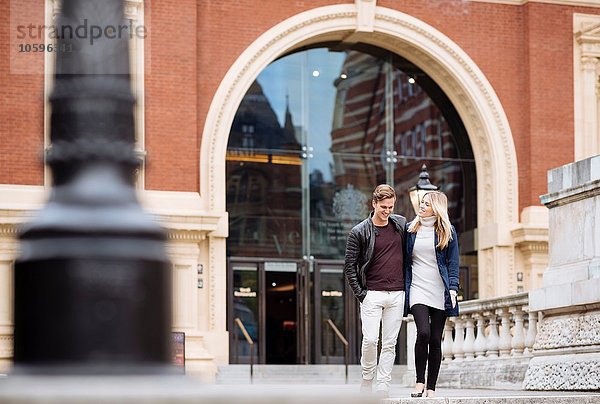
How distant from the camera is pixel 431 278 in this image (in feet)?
33.6

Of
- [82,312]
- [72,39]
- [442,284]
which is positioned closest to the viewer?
[82,312]

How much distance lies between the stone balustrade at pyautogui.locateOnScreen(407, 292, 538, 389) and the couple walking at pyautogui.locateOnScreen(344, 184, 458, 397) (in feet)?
9.89

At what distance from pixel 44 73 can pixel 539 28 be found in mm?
10971

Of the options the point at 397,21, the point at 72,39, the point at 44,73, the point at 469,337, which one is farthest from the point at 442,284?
the point at 397,21

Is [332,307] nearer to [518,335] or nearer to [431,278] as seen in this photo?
[518,335]

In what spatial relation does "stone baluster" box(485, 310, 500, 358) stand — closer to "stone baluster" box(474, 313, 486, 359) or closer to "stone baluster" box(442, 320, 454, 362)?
"stone baluster" box(474, 313, 486, 359)

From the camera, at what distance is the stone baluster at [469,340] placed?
1534 centimetres

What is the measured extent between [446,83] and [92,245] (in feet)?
84.0

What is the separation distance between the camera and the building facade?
2545 centimetres

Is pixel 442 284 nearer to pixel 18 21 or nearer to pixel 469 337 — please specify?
pixel 469 337

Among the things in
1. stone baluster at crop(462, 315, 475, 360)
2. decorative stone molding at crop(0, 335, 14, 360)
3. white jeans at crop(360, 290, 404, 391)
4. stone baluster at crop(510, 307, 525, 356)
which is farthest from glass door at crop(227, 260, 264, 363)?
white jeans at crop(360, 290, 404, 391)

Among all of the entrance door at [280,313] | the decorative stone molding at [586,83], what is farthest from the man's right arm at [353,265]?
the decorative stone molding at [586,83]

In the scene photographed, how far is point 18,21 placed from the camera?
24812 mm

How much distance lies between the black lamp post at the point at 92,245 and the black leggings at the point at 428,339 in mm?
6587
